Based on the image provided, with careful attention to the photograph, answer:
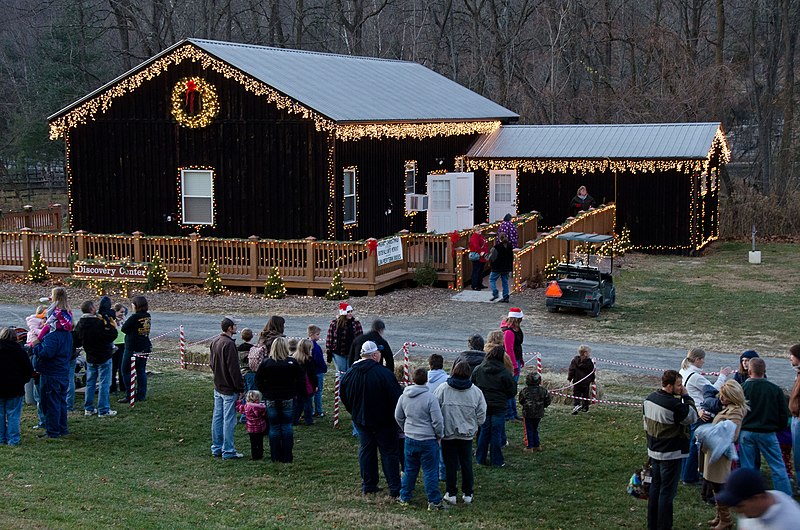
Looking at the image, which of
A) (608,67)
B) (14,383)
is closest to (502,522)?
(14,383)

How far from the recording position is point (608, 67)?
176ft

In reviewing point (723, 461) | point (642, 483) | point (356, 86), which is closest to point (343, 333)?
point (642, 483)

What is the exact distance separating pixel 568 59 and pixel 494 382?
45.7m

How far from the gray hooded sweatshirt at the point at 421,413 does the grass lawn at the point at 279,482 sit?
2.68 feet

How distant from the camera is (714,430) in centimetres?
1047

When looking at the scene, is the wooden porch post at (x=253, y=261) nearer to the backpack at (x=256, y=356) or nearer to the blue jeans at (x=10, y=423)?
the blue jeans at (x=10, y=423)

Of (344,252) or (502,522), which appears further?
(344,252)

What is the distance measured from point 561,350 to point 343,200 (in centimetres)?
989

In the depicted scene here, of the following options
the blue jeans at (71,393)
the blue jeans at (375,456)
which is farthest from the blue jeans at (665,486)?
the blue jeans at (71,393)

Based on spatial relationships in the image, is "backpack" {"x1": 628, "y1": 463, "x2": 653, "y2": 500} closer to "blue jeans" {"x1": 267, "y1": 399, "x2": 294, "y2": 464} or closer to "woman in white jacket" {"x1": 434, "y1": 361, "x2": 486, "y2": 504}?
"woman in white jacket" {"x1": 434, "y1": 361, "x2": 486, "y2": 504}

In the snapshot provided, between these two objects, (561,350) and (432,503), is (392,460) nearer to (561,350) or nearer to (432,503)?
(432,503)

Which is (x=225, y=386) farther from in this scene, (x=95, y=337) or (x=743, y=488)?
(x=743, y=488)

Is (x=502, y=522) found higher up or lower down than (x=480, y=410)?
lower down

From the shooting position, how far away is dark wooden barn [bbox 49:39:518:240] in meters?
27.2
